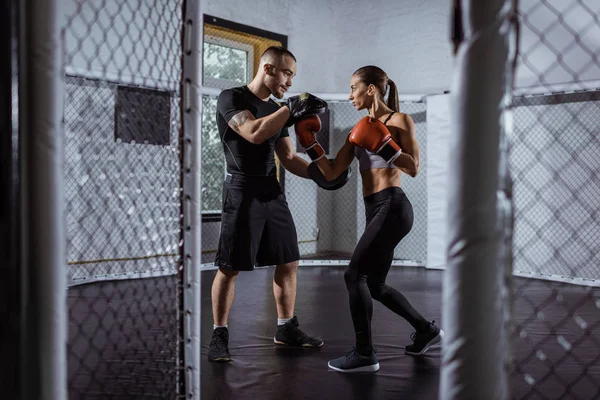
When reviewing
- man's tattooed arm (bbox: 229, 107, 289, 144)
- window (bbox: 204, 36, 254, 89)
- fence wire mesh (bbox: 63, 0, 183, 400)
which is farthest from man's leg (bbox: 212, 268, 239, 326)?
window (bbox: 204, 36, 254, 89)

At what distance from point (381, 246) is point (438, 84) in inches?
146

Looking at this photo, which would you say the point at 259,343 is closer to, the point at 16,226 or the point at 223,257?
the point at 223,257

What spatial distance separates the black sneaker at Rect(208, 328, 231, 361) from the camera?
97.8 inches

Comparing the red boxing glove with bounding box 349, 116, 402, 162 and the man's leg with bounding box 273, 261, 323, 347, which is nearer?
the red boxing glove with bounding box 349, 116, 402, 162

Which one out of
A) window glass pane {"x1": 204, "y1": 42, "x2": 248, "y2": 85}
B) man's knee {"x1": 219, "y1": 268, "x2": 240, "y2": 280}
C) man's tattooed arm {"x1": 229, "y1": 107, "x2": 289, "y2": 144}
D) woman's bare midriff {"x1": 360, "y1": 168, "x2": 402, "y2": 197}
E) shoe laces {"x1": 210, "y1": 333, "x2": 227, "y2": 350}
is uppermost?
window glass pane {"x1": 204, "y1": 42, "x2": 248, "y2": 85}

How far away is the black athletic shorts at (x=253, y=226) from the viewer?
2553 mm

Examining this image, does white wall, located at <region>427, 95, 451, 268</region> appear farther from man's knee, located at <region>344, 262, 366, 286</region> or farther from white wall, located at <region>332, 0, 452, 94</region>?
man's knee, located at <region>344, 262, 366, 286</region>

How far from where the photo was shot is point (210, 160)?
212 inches

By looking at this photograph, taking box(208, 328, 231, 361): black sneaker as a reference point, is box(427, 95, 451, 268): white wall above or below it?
above

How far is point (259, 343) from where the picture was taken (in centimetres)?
279

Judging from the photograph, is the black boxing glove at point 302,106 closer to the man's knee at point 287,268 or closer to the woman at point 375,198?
the woman at point 375,198

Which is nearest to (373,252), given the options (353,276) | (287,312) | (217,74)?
(353,276)

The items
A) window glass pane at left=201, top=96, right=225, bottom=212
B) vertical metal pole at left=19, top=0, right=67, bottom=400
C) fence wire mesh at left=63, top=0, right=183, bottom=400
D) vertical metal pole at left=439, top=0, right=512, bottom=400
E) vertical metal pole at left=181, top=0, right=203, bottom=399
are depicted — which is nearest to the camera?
vertical metal pole at left=439, top=0, right=512, bottom=400

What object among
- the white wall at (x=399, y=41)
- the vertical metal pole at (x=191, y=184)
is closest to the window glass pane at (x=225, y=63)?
the white wall at (x=399, y=41)
